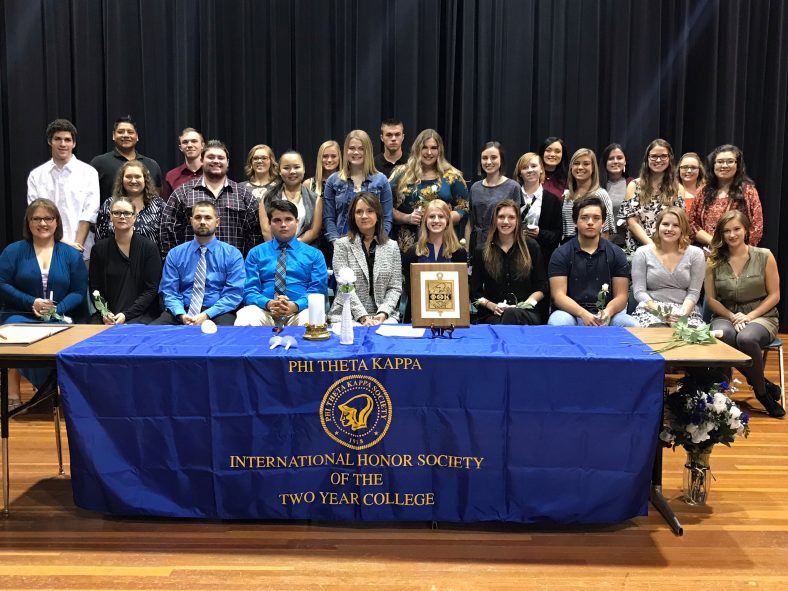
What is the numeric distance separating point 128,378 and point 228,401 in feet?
1.33

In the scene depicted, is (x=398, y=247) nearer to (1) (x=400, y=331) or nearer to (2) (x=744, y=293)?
(1) (x=400, y=331)

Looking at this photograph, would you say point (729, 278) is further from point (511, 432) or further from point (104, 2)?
point (104, 2)

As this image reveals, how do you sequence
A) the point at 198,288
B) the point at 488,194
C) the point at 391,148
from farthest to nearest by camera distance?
the point at 391,148 < the point at 488,194 < the point at 198,288

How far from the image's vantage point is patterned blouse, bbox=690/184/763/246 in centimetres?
530

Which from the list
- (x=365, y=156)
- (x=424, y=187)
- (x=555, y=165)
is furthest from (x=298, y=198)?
(x=555, y=165)

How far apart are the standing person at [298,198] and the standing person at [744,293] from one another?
8.71ft

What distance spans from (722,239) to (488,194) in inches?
60.5

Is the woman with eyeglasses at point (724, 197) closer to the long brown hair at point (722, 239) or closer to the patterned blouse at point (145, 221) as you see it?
the long brown hair at point (722, 239)

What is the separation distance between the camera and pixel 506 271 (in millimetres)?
4816

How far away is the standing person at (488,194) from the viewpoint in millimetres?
5250

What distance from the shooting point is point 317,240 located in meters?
5.45

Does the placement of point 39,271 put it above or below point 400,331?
above

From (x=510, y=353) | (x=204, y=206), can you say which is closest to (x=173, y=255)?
(x=204, y=206)

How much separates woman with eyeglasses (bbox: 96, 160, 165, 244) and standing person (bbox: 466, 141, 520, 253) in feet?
7.02
